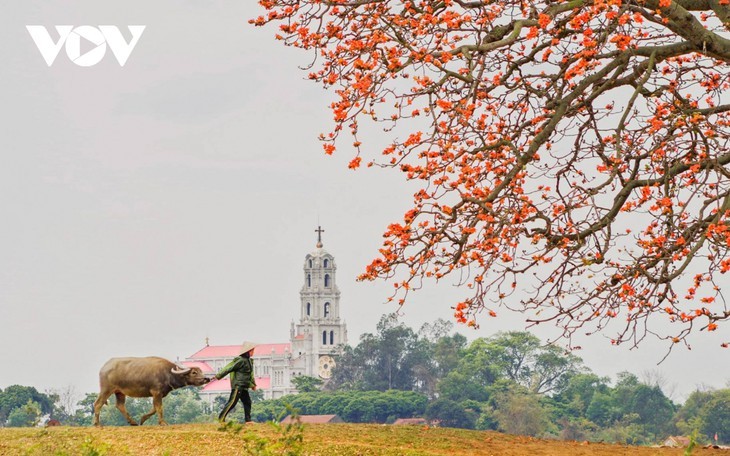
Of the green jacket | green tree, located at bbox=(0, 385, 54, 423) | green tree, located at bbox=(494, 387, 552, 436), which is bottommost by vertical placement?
the green jacket

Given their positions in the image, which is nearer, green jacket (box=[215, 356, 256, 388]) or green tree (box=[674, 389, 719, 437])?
green jacket (box=[215, 356, 256, 388])

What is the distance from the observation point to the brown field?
1697cm

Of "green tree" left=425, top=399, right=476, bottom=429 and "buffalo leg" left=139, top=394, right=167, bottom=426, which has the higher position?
"green tree" left=425, top=399, right=476, bottom=429

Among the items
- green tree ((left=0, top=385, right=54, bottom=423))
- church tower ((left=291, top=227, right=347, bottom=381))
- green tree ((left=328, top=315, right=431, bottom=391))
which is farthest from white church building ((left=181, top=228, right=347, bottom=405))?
green tree ((left=0, top=385, right=54, bottom=423))

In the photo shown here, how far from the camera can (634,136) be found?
18453 mm

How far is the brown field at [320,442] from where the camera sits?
17.0 meters

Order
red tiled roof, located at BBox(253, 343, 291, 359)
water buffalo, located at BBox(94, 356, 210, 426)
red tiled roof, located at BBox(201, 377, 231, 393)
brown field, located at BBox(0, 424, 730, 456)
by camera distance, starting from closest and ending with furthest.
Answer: brown field, located at BBox(0, 424, 730, 456) < water buffalo, located at BBox(94, 356, 210, 426) < red tiled roof, located at BBox(201, 377, 231, 393) < red tiled roof, located at BBox(253, 343, 291, 359)

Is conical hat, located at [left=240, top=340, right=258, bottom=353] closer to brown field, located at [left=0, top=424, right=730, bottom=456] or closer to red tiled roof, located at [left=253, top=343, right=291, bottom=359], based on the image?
brown field, located at [left=0, top=424, right=730, bottom=456]

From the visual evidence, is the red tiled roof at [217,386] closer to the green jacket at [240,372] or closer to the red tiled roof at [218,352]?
the red tiled roof at [218,352]

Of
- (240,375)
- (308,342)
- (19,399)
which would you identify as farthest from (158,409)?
(308,342)

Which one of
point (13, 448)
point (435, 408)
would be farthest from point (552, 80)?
point (435, 408)

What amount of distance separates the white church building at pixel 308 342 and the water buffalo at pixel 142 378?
14494 cm

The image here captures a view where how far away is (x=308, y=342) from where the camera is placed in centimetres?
16912

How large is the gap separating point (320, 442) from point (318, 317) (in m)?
154
